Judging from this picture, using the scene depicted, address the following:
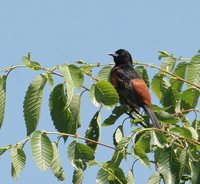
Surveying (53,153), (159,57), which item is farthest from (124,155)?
(159,57)

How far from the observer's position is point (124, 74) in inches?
261

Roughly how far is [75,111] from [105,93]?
0.75 feet

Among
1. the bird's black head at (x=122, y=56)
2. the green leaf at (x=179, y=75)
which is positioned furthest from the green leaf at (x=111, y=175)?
the bird's black head at (x=122, y=56)

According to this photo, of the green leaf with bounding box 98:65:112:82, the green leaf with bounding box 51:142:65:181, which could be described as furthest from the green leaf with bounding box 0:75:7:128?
the green leaf with bounding box 98:65:112:82

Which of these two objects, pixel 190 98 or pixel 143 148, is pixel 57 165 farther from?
pixel 190 98

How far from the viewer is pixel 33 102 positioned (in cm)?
347

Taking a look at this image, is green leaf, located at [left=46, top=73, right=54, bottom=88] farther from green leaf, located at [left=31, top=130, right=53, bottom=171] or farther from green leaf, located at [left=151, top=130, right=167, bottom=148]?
green leaf, located at [left=151, top=130, right=167, bottom=148]

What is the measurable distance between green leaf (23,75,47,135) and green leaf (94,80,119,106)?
1.07 feet

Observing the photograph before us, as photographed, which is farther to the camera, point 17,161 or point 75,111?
point 75,111

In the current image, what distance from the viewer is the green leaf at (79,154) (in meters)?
3.44

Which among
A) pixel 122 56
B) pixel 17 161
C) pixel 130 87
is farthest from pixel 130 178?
pixel 122 56

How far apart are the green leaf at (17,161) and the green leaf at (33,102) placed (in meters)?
0.13

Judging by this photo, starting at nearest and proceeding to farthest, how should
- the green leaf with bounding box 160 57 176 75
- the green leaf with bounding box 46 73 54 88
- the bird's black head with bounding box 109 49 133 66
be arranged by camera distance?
the green leaf with bounding box 46 73 54 88
the green leaf with bounding box 160 57 176 75
the bird's black head with bounding box 109 49 133 66

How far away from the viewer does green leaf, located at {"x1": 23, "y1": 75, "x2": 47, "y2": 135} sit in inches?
134
